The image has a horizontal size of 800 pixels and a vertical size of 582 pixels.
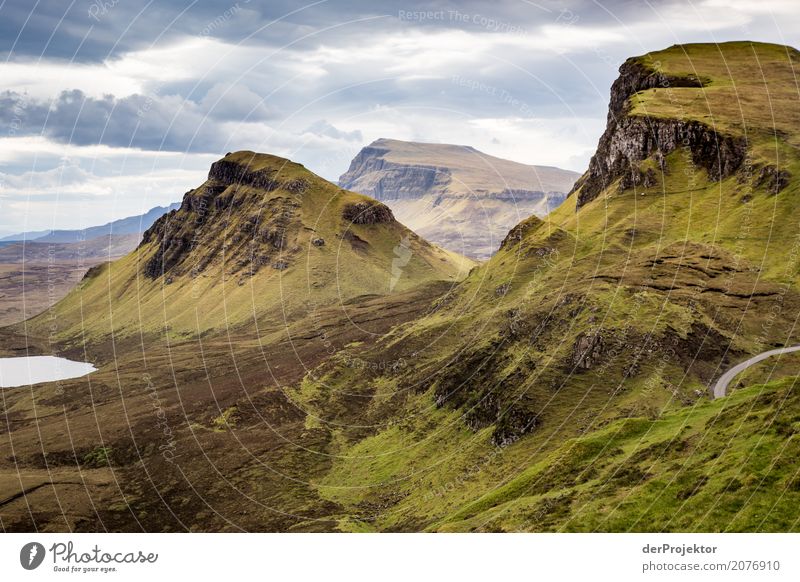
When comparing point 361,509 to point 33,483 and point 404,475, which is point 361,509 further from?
point 33,483

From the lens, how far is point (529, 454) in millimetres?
107625

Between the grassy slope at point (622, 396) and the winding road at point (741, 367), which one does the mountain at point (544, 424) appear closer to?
the grassy slope at point (622, 396)

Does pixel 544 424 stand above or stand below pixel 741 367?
below

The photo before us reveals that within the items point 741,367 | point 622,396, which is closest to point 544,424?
point 622,396

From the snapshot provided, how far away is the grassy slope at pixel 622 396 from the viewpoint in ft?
198

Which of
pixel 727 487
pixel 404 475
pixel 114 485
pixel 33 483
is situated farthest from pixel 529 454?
pixel 33 483

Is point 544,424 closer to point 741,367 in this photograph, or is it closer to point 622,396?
point 622,396

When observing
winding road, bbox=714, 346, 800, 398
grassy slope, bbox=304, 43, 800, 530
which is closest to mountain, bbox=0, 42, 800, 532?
grassy slope, bbox=304, 43, 800, 530

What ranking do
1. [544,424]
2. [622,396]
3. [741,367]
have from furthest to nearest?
[741,367], [544,424], [622,396]

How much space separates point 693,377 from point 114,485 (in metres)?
122

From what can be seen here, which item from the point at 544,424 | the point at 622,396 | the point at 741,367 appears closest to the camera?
the point at 622,396

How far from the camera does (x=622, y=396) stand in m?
112

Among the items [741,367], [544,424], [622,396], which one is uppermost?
[741,367]

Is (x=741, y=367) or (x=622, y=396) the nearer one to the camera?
(x=622, y=396)
